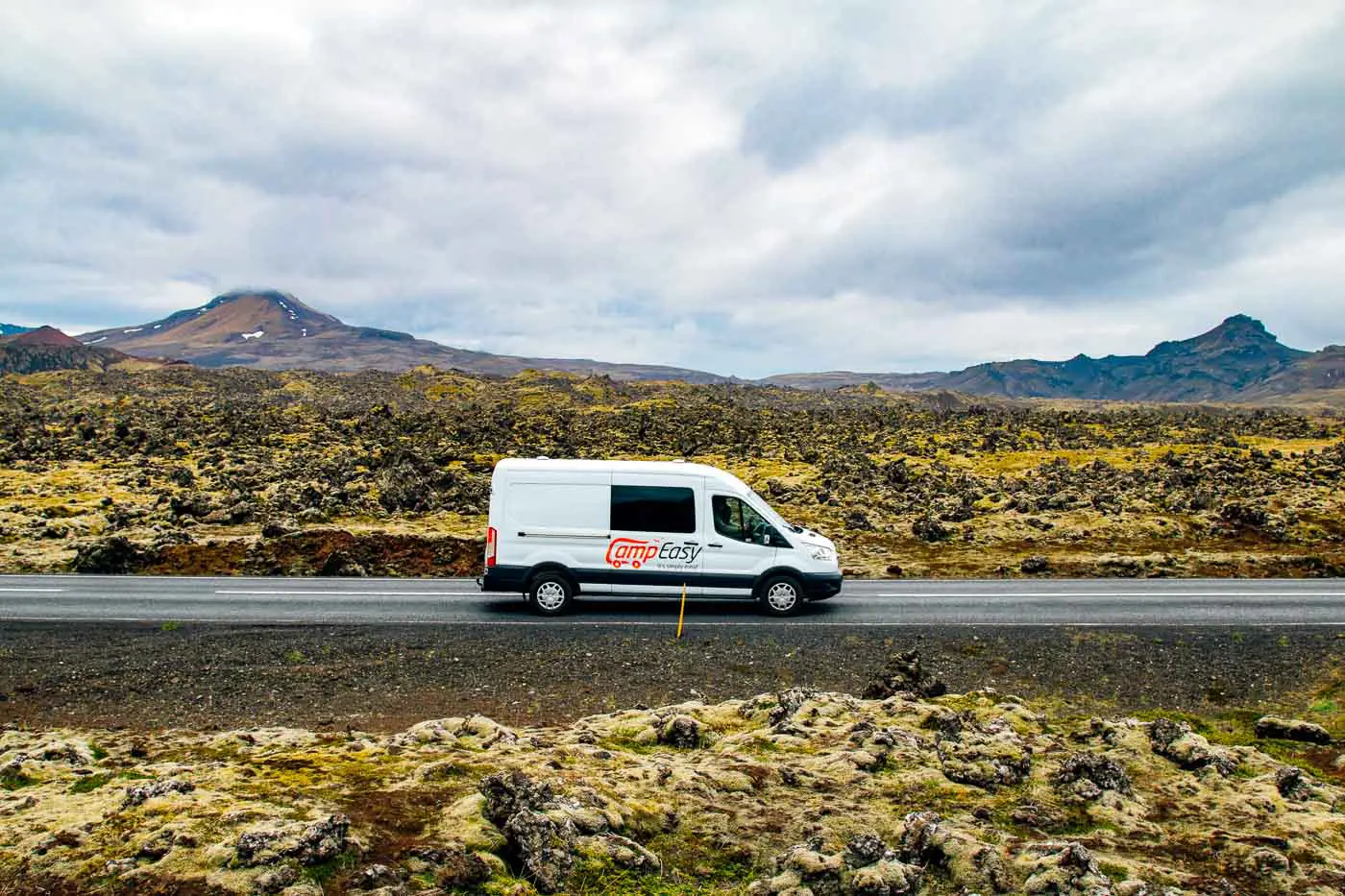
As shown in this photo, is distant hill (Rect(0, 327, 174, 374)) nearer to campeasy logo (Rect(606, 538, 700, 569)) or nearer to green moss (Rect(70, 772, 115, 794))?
campeasy logo (Rect(606, 538, 700, 569))

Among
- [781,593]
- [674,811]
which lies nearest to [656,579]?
[781,593]

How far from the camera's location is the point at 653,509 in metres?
16.9

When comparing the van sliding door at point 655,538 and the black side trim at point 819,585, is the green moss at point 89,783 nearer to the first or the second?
the van sliding door at point 655,538

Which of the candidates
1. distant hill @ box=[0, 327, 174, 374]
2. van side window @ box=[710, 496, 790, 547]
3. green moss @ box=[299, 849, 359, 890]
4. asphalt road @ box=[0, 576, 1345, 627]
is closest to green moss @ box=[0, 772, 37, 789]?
green moss @ box=[299, 849, 359, 890]

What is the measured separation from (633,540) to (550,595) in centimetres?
218

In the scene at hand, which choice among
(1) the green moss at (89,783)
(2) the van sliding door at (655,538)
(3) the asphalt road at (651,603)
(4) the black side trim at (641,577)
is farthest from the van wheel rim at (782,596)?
(1) the green moss at (89,783)

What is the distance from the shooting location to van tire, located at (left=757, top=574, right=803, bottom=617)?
56.1 feet

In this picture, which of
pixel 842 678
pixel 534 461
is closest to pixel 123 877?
pixel 842 678

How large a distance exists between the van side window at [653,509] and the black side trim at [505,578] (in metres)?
2.23

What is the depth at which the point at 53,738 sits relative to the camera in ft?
30.8

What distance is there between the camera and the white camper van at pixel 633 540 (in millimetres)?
16781

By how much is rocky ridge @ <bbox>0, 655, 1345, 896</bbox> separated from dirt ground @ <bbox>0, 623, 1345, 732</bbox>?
1.74 meters

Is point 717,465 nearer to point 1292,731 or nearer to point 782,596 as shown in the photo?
point 782,596

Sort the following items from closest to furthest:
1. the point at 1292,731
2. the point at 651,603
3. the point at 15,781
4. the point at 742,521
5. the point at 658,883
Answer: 1. the point at 658,883
2. the point at 15,781
3. the point at 1292,731
4. the point at 742,521
5. the point at 651,603
